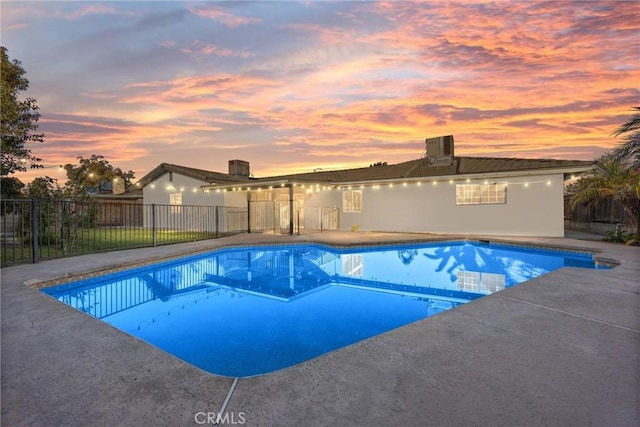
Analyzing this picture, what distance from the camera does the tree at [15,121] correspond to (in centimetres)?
946

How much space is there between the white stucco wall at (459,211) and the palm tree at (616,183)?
953 millimetres

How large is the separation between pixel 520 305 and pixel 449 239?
8.28 meters

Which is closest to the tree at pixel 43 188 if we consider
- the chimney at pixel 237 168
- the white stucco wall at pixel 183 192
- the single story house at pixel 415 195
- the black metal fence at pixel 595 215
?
the single story house at pixel 415 195

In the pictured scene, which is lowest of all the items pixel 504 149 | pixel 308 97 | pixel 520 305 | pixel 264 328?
pixel 264 328

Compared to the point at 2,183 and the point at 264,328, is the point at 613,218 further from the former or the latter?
the point at 2,183

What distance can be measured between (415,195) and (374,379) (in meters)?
13.0

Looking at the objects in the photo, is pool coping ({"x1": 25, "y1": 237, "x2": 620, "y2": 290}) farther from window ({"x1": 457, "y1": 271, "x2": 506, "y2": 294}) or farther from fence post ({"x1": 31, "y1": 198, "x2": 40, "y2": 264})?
window ({"x1": 457, "y1": 271, "x2": 506, "y2": 294})

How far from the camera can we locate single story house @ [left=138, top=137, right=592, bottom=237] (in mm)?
11766

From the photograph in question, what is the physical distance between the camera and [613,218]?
1342 centimetres

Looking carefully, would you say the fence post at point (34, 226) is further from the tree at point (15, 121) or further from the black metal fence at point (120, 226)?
the tree at point (15, 121)

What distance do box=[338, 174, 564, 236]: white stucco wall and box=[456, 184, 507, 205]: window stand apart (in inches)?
7.0

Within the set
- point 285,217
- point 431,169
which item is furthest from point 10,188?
point 431,169

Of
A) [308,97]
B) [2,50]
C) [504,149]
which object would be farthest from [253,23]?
[504,149]

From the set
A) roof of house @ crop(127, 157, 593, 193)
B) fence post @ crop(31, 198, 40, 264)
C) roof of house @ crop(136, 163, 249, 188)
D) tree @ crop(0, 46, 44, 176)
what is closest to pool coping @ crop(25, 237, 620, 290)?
fence post @ crop(31, 198, 40, 264)
